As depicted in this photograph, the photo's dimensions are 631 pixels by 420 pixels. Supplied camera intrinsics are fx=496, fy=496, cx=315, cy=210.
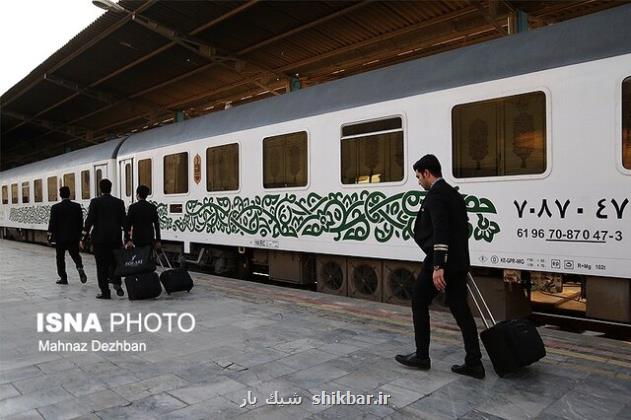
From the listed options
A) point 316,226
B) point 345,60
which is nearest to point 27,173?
point 345,60

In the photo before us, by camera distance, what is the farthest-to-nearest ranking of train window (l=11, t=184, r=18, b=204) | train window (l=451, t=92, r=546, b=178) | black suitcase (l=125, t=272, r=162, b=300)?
train window (l=11, t=184, r=18, b=204)
black suitcase (l=125, t=272, r=162, b=300)
train window (l=451, t=92, r=546, b=178)

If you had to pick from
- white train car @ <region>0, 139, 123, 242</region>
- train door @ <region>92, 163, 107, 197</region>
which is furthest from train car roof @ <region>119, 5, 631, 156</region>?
white train car @ <region>0, 139, 123, 242</region>

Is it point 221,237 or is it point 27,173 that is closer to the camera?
point 221,237

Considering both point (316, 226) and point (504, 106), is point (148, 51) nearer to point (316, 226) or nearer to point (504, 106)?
point (316, 226)

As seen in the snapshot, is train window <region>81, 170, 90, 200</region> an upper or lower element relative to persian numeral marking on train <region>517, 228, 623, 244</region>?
upper

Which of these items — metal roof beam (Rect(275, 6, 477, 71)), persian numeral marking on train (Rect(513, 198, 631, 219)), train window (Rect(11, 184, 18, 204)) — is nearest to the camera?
persian numeral marking on train (Rect(513, 198, 631, 219))

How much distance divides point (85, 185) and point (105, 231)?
27.6 ft

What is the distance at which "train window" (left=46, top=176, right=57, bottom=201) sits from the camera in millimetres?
17545

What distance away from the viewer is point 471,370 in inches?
159

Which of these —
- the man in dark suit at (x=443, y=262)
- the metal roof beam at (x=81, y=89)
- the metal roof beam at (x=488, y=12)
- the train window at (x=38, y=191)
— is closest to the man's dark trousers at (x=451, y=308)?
the man in dark suit at (x=443, y=262)

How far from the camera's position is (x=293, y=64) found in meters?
14.3

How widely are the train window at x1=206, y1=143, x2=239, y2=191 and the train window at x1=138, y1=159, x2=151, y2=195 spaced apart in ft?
8.92

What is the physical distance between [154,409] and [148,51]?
509 inches

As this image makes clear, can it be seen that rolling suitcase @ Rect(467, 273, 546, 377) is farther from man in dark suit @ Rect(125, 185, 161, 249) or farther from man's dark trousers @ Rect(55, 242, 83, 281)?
man's dark trousers @ Rect(55, 242, 83, 281)
